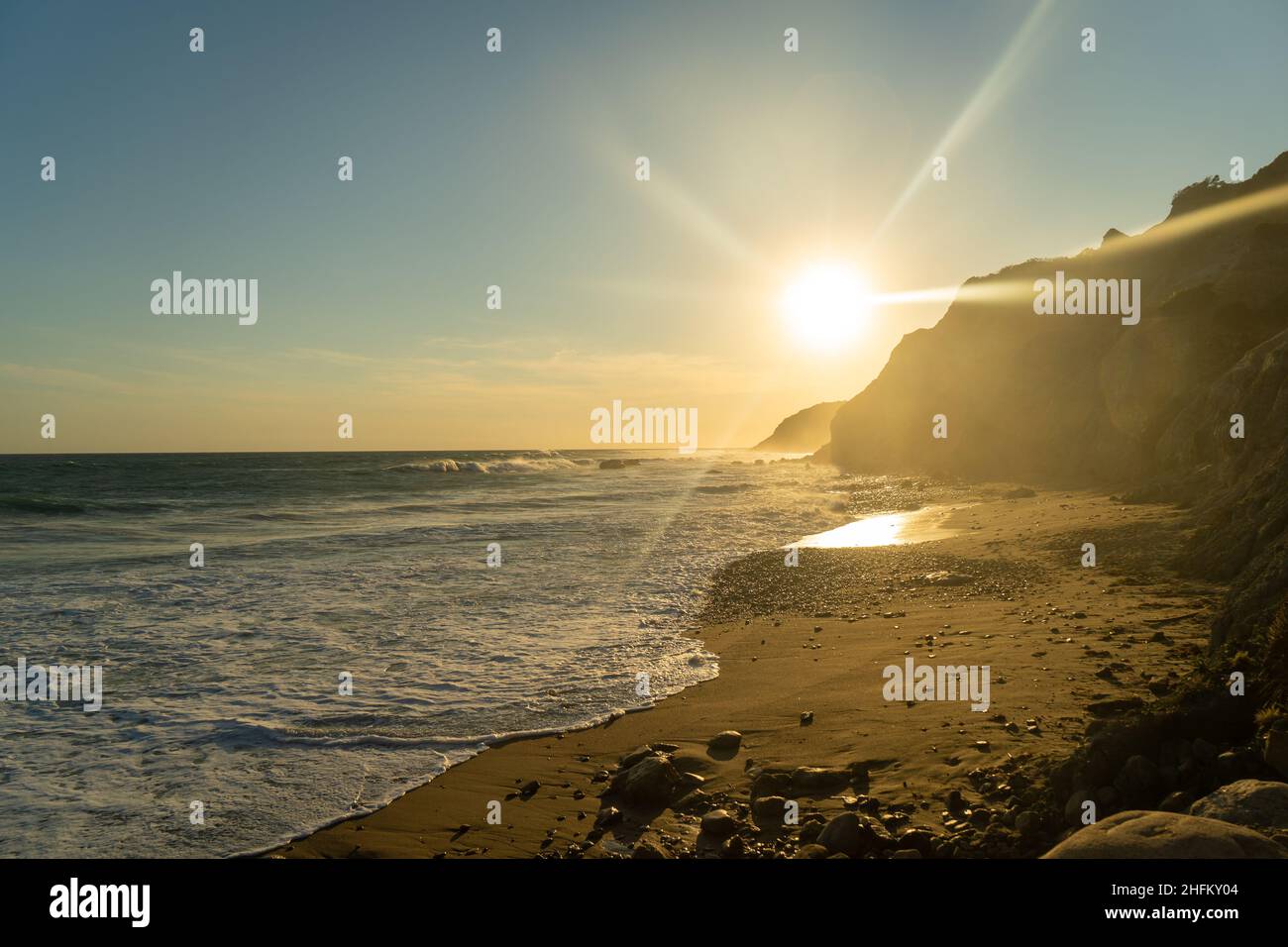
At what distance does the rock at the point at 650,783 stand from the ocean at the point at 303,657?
202cm

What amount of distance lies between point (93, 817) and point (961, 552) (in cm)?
1743

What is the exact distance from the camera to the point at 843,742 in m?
7.25

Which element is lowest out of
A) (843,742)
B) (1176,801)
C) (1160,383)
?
(843,742)

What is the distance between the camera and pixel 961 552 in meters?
17.6

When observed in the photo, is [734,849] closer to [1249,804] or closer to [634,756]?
[634,756]

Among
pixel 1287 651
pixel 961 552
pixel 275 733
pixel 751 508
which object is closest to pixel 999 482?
pixel 751 508

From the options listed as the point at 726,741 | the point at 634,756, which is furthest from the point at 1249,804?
the point at 634,756

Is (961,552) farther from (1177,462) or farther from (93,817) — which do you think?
(93,817)

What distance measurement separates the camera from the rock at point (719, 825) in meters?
5.57

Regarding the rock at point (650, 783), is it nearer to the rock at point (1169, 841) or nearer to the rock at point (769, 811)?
the rock at point (769, 811)

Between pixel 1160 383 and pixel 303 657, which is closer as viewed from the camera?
pixel 303 657

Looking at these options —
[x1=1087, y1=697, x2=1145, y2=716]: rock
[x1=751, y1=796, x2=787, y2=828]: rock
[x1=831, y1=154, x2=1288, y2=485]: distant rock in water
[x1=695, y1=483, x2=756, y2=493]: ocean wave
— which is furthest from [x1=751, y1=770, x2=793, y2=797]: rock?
[x1=695, y1=483, x2=756, y2=493]: ocean wave

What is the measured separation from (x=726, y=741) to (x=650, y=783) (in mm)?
1407

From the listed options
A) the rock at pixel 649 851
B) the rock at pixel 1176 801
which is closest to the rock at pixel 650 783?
the rock at pixel 649 851
